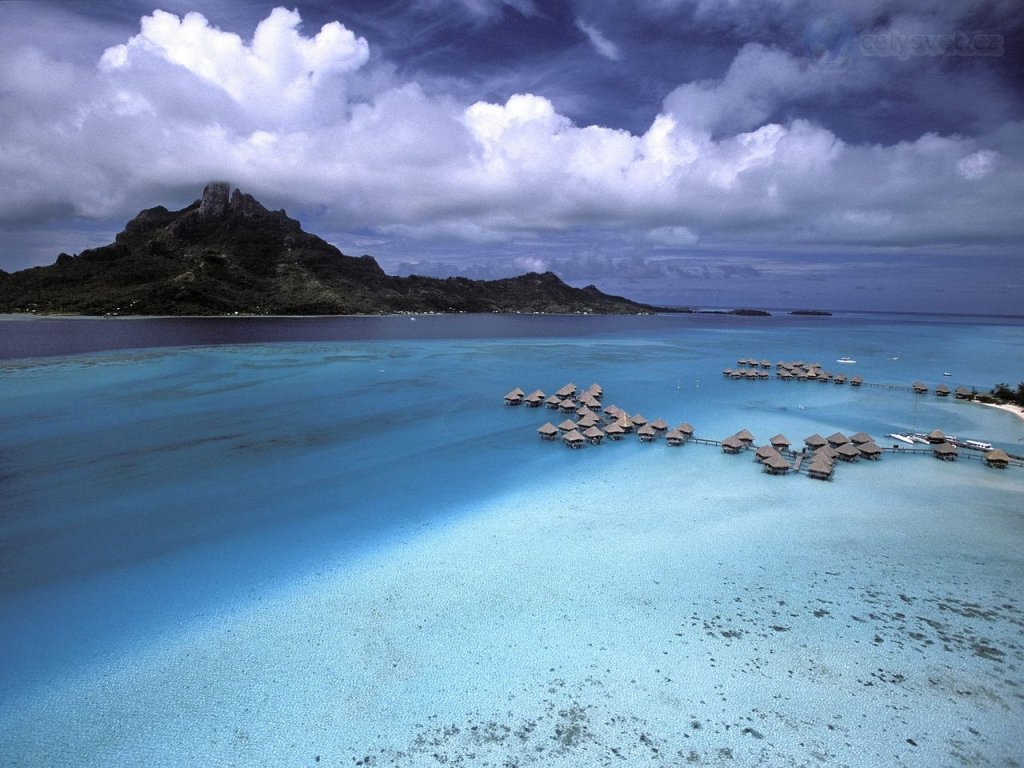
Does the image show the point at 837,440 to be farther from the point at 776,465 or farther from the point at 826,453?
the point at 776,465

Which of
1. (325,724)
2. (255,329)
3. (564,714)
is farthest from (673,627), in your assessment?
(255,329)

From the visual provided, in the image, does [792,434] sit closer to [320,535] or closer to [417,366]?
[320,535]

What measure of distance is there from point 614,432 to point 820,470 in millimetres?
10576

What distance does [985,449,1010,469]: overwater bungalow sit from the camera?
969 inches

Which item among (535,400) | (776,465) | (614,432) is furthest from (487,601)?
(535,400)

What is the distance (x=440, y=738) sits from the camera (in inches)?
377

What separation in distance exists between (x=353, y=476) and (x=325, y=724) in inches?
572

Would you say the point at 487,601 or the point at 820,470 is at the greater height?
the point at 820,470

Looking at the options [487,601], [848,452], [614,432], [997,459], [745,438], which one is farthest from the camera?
[614,432]

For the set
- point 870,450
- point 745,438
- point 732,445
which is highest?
point 745,438

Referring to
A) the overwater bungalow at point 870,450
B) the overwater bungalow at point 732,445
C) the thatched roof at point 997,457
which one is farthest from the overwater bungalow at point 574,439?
the thatched roof at point 997,457

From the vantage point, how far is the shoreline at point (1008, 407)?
35844 mm

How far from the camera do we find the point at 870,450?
26062 millimetres

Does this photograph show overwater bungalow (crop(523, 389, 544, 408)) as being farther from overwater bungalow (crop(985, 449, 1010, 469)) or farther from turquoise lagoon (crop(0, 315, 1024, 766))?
overwater bungalow (crop(985, 449, 1010, 469))
